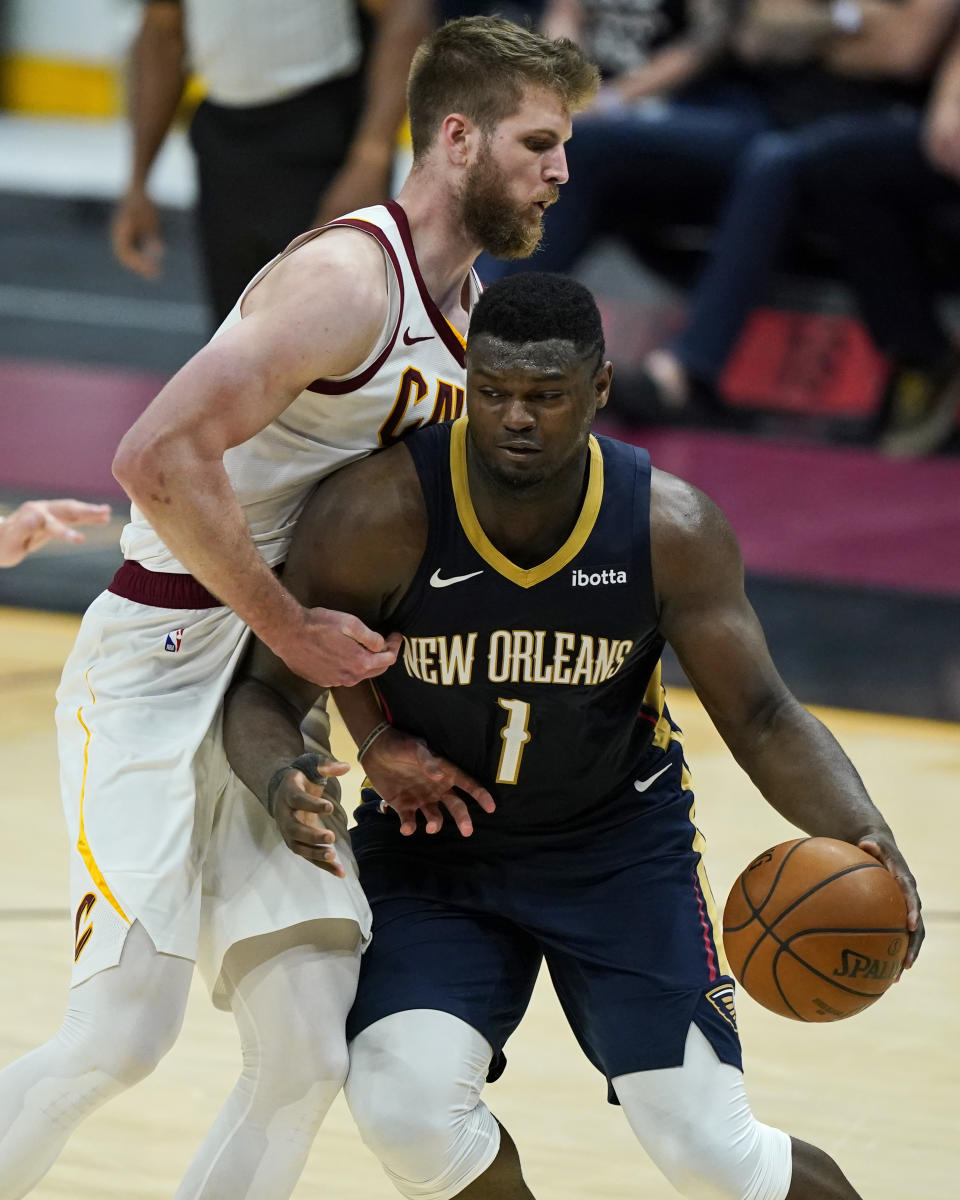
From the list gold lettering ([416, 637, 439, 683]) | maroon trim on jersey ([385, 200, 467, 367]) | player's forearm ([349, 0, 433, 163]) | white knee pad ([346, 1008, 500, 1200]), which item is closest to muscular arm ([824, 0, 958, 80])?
player's forearm ([349, 0, 433, 163])

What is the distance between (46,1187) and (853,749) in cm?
313

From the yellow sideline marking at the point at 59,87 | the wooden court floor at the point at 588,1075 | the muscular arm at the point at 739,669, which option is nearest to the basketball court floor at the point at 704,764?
the wooden court floor at the point at 588,1075

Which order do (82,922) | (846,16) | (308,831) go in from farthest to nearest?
(846,16), (82,922), (308,831)

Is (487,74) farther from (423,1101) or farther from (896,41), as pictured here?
(896,41)

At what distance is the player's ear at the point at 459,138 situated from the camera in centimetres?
332

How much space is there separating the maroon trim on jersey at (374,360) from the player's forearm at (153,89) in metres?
3.53

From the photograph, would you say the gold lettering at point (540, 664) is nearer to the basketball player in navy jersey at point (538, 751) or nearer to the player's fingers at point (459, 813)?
the basketball player in navy jersey at point (538, 751)

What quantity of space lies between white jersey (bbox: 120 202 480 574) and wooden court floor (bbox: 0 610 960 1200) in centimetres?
129

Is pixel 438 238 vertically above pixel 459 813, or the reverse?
pixel 438 238

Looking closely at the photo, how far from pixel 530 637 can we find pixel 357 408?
18.6 inches

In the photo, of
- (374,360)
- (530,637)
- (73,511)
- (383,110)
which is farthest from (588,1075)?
(383,110)

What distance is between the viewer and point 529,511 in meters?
3.08

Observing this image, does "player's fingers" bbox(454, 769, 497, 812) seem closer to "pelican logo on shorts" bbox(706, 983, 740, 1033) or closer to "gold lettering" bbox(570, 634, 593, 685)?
"gold lettering" bbox(570, 634, 593, 685)

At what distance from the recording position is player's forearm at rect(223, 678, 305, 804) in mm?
3010
